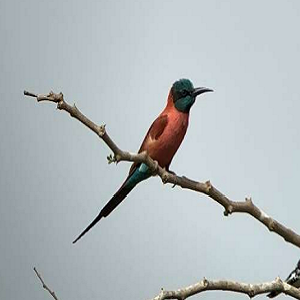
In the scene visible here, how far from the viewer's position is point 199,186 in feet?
7.11

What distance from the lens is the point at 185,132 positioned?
11.4 feet

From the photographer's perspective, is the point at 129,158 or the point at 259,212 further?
the point at 259,212

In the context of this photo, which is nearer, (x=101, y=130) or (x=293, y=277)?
(x=101, y=130)

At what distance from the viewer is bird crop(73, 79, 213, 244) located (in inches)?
129

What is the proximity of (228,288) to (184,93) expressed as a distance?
1698mm

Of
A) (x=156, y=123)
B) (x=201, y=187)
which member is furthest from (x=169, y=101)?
(x=201, y=187)

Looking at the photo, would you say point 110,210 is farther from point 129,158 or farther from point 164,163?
point 129,158

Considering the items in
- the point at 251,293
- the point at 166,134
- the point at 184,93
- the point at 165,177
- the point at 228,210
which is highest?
the point at 184,93

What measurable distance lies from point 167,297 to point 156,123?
5.61 ft

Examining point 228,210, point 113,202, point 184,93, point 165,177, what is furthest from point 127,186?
point 228,210

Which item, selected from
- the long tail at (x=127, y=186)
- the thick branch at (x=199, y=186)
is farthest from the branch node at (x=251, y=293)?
the long tail at (x=127, y=186)

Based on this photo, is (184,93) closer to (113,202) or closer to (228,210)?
(113,202)

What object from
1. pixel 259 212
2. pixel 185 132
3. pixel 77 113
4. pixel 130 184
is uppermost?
pixel 185 132

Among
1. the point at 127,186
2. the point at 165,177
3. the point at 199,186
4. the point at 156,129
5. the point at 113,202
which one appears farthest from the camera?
the point at 156,129
